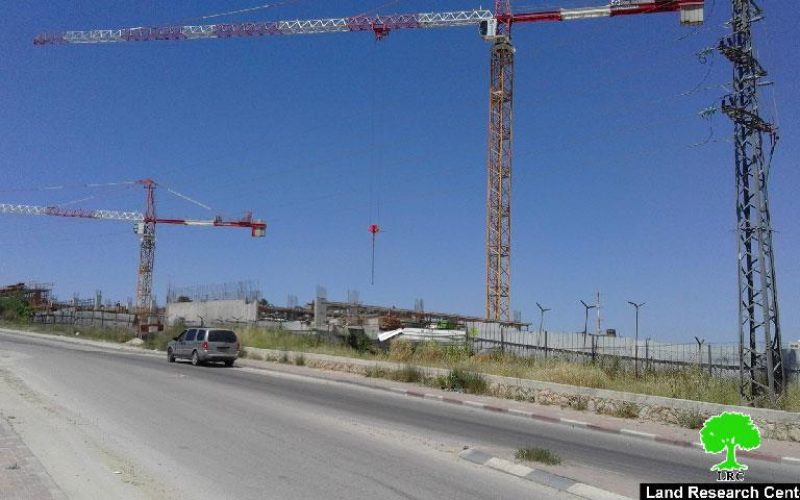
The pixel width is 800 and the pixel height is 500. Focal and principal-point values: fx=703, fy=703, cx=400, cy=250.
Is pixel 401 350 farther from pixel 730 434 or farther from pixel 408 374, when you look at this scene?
pixel 730 434

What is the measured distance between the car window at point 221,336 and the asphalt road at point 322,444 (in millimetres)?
12038

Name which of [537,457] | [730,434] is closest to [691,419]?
[537,457]

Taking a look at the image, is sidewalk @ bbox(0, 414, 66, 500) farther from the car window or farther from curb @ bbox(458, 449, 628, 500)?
the car window

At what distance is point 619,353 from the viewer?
25281mm

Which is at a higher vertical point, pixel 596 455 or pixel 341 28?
pixel 341 28

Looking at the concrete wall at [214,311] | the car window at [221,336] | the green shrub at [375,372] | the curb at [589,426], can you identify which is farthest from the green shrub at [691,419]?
the concrete wall at [214,311]

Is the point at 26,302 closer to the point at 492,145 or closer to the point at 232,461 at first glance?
the point at 492,145

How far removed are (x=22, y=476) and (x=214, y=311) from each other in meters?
58.5

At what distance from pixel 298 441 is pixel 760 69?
15.3m

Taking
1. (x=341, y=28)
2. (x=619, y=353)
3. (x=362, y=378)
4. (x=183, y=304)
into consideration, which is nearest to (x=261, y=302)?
(x=183, y=304)

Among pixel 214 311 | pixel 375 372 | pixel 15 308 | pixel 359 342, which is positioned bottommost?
pixel 375 372

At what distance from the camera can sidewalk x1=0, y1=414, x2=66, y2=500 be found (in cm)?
781

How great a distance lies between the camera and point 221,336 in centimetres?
3481

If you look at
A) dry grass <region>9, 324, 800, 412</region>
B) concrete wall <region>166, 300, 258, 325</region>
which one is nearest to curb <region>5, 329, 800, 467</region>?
dry grass <region>9, 324, 800, 412</region>
